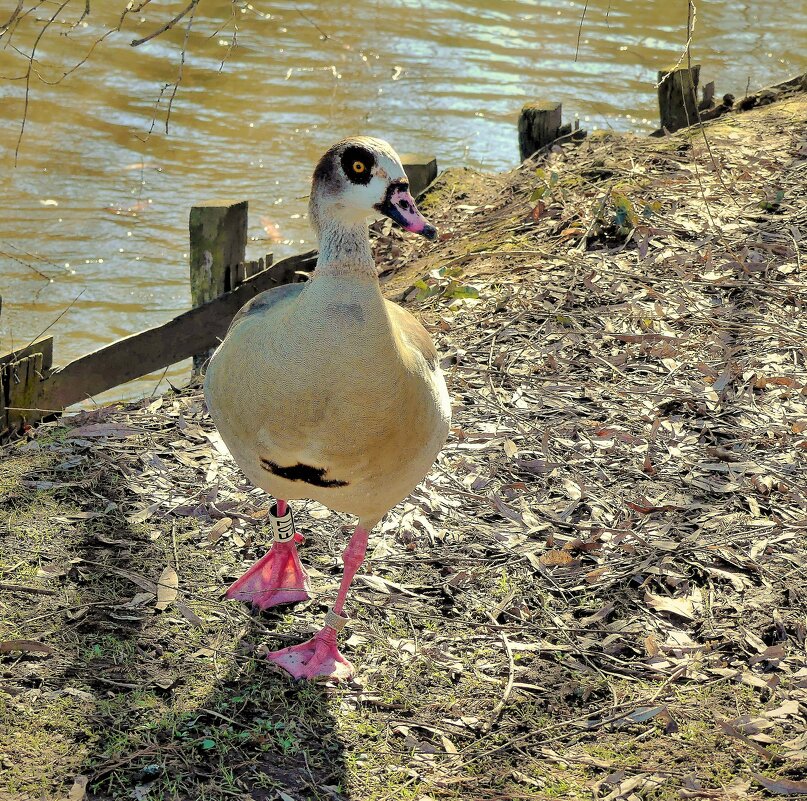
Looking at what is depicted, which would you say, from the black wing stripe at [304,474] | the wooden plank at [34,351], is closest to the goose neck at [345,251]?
the black wing stripe at [304,474]

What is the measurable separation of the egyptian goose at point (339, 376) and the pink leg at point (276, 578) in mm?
672

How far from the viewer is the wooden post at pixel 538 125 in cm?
891

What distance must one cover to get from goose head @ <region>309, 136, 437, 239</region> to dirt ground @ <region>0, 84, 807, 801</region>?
6.09 feet

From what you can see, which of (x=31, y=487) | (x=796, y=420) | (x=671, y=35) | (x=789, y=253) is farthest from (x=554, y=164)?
(x=671, y=35)

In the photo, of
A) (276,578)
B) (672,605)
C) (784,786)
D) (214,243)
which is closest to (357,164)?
(276,578)

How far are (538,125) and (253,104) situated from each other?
4948 millimetres

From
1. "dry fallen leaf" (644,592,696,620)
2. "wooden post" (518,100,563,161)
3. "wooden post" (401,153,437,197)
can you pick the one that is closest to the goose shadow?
"dry fallen leaf" (644,592,696,620)

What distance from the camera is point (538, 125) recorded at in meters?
8.97

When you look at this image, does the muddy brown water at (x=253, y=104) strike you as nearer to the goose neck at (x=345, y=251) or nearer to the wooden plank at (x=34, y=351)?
the wooden plank at (x=34, y=351)

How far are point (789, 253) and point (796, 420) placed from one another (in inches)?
68.4

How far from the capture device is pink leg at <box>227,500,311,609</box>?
4.43m

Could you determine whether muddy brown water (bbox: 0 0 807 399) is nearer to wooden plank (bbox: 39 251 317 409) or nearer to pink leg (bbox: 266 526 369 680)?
wooden plank (bbox: 39 251 317 409)

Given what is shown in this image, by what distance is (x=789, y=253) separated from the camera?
6.62m

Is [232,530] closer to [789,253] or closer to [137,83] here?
[789,253]
